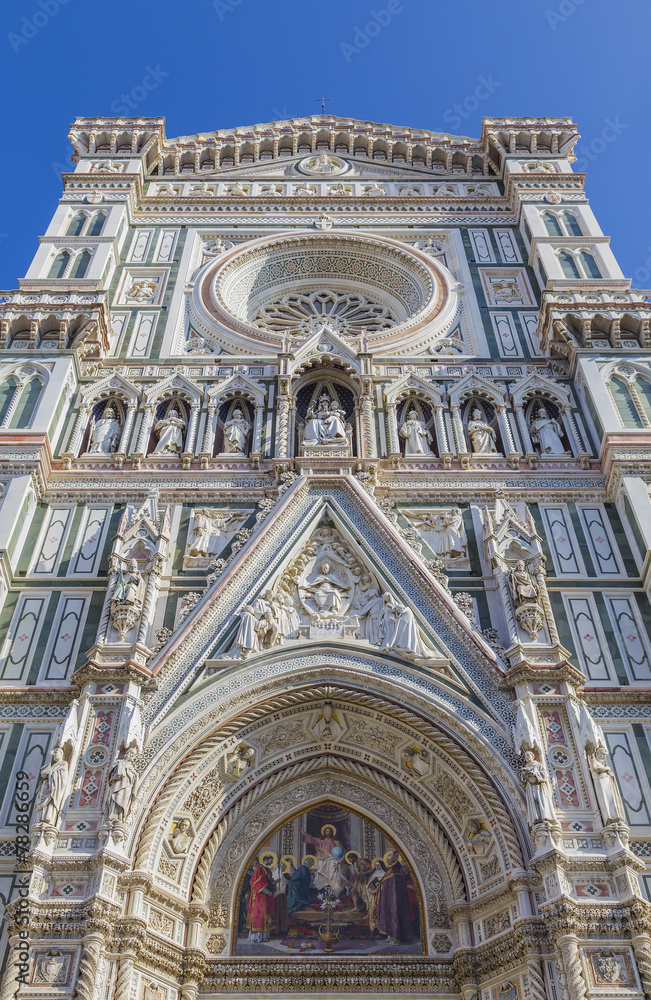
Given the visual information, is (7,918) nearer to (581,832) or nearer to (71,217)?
(581,832)

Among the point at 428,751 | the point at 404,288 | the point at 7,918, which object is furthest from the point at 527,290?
the point at 7,918

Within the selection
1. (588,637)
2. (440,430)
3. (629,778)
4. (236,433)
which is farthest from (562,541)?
(236,433)

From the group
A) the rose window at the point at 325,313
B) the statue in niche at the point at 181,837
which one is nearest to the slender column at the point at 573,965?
the statue in niche at the point at 181,837

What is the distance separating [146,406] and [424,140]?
9.98 m

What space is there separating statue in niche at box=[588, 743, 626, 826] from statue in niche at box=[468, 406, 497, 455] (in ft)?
16.2

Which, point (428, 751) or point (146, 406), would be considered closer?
point (428, 751)

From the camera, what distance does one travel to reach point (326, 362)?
14.4 m

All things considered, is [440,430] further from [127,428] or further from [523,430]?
[127,428]

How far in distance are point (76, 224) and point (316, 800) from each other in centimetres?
1128

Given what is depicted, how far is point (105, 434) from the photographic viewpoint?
534 inches

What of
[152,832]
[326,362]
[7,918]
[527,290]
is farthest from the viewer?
[527,290]

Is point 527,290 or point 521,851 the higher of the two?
point 527,290

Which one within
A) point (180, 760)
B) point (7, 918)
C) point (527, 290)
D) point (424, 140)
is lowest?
point (7, 918)

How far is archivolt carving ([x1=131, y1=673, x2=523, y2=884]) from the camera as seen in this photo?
9.02 meters
